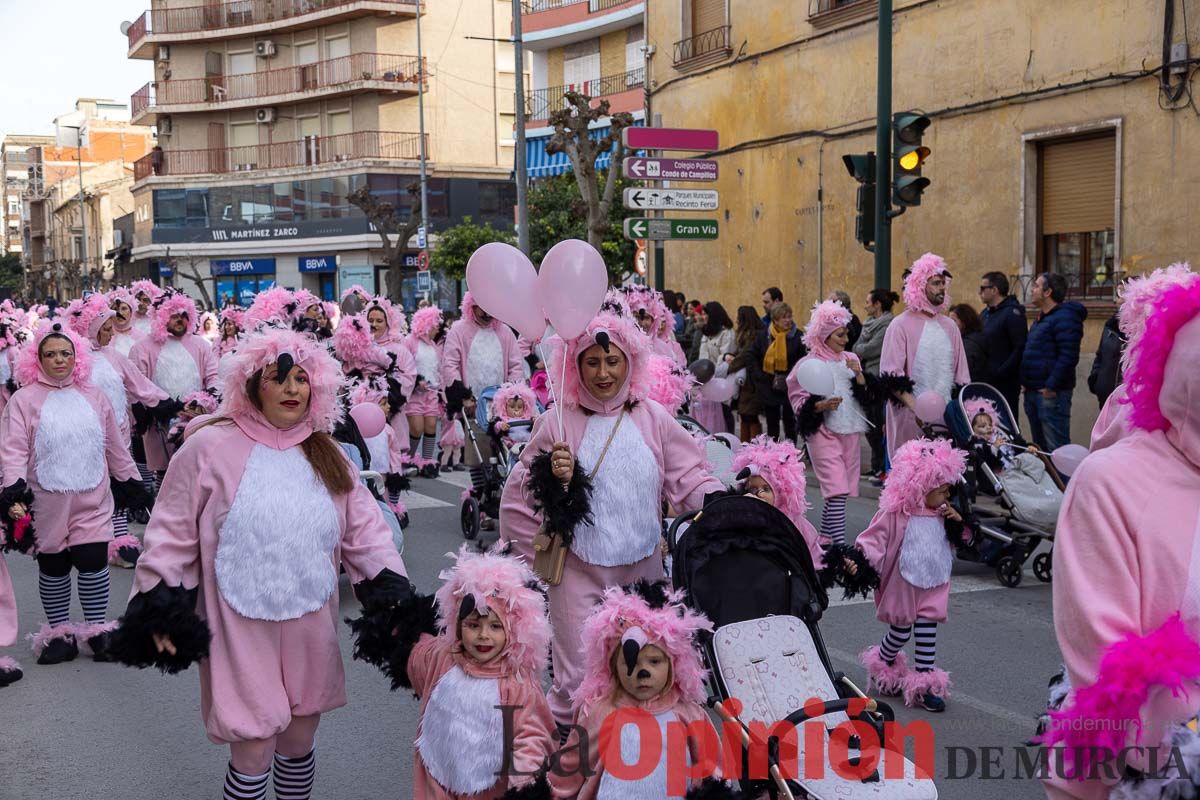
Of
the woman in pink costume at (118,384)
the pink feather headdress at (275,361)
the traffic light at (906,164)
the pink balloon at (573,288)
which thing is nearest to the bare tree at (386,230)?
the traffic light at (906,164)

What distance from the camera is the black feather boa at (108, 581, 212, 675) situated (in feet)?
12.3

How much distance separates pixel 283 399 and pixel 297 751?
1149mm

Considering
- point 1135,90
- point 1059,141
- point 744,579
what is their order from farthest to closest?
1. point 1059,141
2. point 1135,90
3. point 744,579

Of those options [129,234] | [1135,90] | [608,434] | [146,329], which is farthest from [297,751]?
[129,234]

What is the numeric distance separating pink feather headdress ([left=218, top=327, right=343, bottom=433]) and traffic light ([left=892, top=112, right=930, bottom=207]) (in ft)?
31.2

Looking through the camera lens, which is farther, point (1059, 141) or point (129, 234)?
point (129, 234)

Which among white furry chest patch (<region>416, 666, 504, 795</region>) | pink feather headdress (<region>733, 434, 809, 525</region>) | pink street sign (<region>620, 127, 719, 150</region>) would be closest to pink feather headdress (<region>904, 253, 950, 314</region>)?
pink feather headdress (<region>733, 434, 809, 525</region>)

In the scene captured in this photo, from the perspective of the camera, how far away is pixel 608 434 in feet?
15.8

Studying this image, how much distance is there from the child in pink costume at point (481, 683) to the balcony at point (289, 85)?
152ft

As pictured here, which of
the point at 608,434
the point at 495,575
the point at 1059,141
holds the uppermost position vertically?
the point at 1059,141

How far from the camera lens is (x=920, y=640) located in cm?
602

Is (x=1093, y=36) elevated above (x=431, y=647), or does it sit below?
above

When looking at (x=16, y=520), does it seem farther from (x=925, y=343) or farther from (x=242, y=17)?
(x=242, y=17)

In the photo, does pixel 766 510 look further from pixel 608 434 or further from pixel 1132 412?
pixel 1132 412
